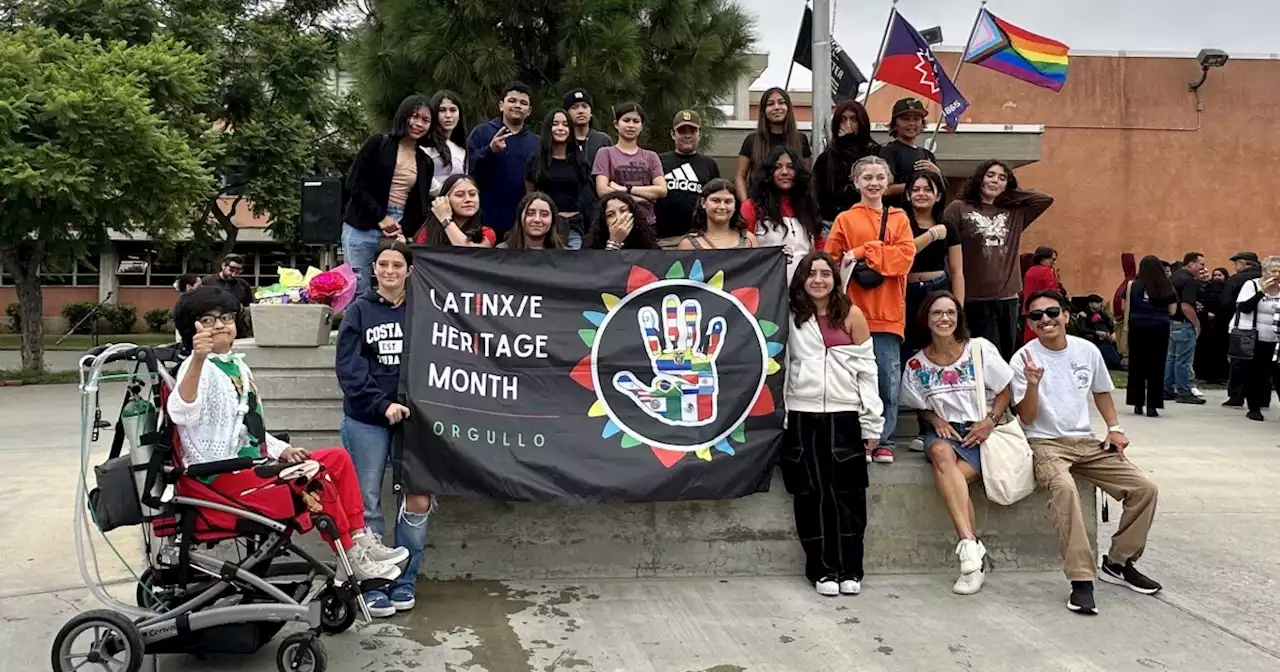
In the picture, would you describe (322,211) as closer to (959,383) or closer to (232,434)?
(232,434)

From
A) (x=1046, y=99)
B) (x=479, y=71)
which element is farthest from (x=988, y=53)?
(x=1046, y=99)

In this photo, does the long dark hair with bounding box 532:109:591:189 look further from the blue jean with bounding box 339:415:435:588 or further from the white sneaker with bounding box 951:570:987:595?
the white sneaker with bounding box 951:570:987:595

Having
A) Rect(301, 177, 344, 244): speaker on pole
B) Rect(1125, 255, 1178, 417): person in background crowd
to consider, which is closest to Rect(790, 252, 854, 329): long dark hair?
Rect(301, 177, 344, 244): speaker on pole

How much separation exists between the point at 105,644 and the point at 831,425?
10.8 feet

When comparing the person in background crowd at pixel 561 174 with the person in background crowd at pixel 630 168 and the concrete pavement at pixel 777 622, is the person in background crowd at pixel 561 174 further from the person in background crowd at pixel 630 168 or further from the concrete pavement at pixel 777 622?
the concrete pavement at pixel 777 622

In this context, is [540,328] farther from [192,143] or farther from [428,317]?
[192,143]

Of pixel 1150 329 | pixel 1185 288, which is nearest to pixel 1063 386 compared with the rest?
pixel 1150 329

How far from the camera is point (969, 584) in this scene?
474 cm

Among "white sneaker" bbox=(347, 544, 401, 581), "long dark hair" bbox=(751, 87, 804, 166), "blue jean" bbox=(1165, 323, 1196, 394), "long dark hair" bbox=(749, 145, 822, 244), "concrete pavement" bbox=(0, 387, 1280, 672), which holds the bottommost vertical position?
"concrete pavement" bbox=(0, 387, 1280, 672)

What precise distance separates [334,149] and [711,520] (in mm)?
19259

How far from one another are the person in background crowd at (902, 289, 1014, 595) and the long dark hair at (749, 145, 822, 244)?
2.95 feet

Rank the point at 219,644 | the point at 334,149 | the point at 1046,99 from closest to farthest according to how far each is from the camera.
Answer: the point at 219,644
the point at 1046,99
the point at 334,149

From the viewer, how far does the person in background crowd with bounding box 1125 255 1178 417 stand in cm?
1027

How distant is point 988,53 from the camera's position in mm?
9375
